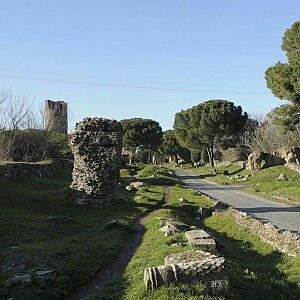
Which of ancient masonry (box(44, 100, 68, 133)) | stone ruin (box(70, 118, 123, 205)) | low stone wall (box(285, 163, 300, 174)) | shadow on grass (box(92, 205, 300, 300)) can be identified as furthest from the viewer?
ancient masonry (box(44, 100, 68, 133))

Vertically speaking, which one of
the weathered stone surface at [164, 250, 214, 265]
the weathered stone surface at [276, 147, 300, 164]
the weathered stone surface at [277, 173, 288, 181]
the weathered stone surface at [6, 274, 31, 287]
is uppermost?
the weathered stone surface at [276, 147, 300, 164]

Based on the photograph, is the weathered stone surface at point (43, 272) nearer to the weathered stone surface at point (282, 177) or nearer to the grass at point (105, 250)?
the grass at point (105, 250)

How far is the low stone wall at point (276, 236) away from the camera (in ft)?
40.8

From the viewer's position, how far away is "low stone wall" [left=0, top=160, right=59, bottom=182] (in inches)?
873

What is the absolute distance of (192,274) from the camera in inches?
297

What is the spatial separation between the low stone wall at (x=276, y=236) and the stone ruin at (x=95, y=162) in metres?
6.50

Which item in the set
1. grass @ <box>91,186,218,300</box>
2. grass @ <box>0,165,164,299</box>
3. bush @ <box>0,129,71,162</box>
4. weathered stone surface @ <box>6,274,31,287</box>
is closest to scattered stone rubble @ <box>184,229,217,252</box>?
grass @ <box>91,186,218,300</box>

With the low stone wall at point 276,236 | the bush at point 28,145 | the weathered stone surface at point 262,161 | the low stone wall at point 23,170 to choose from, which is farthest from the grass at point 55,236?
the weathered stone surface at point 262,161

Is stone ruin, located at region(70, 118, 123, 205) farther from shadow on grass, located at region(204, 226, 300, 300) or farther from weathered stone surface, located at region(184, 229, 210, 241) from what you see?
shadow on grass, located at region(204, 226, 300, 300)

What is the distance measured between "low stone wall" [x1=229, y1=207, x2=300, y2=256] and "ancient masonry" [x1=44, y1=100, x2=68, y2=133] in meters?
33.4

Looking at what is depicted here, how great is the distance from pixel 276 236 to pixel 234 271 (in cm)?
470

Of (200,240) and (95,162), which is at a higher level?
(95,162)

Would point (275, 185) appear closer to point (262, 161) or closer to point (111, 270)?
point (262, 161)

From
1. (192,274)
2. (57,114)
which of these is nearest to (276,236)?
(192,274)
